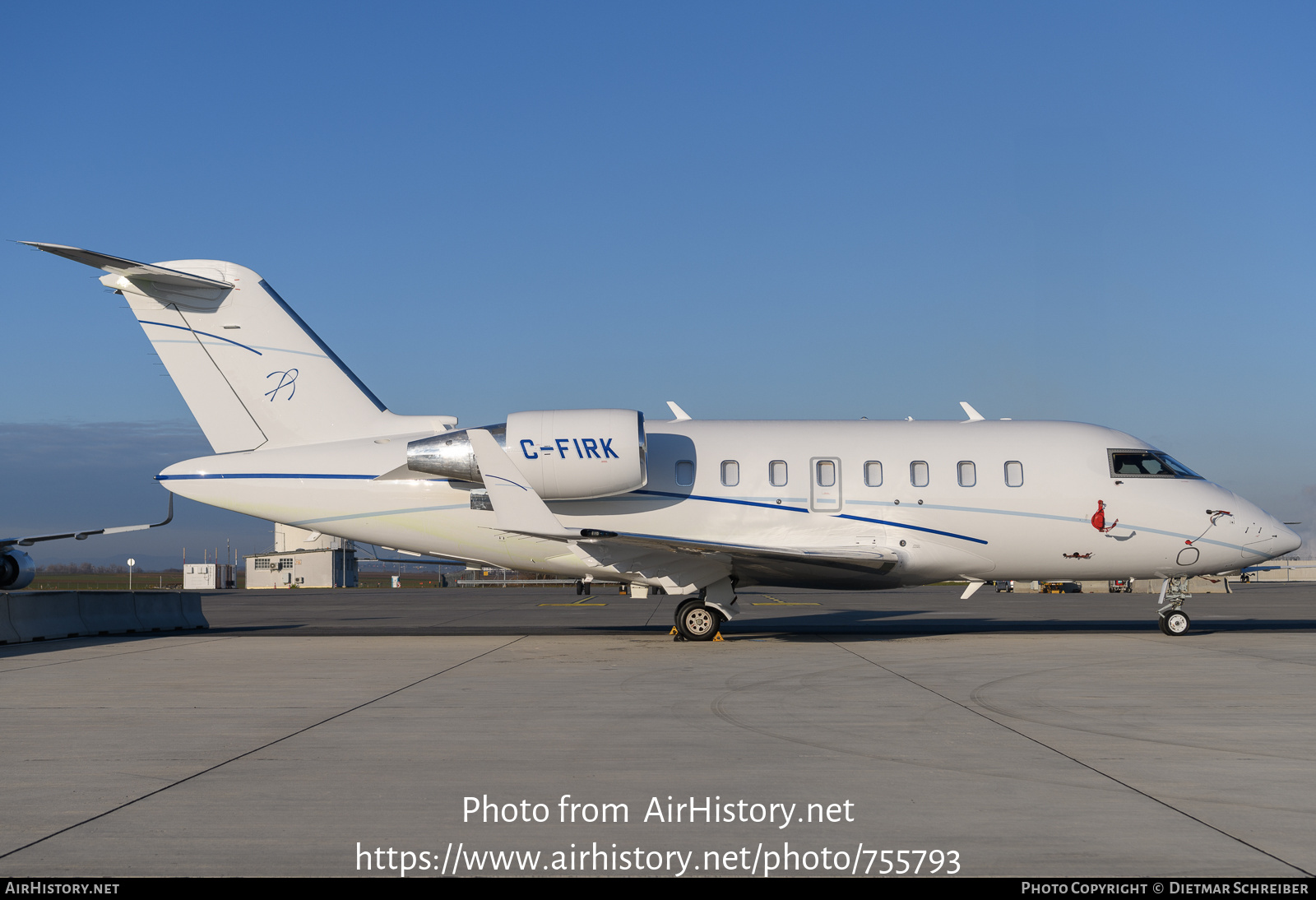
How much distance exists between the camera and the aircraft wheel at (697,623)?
665 inches

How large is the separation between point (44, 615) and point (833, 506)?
48.9 ft

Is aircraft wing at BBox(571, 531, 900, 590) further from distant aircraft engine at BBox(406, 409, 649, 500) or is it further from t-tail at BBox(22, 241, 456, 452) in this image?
t-tail at BBox(22, 241, 456, 452)

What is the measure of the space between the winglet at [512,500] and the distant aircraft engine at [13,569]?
2412cm

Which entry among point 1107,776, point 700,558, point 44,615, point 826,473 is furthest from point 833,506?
point 44,615

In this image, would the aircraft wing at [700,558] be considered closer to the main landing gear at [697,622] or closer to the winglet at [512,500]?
the main landing gear at [697,622]

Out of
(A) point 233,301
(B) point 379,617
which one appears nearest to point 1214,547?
(A) point 233,301

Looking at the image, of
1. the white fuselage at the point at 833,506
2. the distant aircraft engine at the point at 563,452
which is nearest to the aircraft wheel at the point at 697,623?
the white fuselage at the point at 833,506

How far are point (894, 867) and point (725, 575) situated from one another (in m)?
12.3

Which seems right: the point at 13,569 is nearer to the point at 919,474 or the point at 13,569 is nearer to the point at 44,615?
the point at 44,615

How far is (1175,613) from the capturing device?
57.9 feet

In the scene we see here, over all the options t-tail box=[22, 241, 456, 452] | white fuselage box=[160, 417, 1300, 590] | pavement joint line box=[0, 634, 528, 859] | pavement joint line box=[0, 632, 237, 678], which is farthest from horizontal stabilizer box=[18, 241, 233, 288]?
pavement joint line box=[0, 634, 528, 859]

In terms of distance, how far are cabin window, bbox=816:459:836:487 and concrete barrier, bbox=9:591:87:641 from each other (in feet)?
47.5
